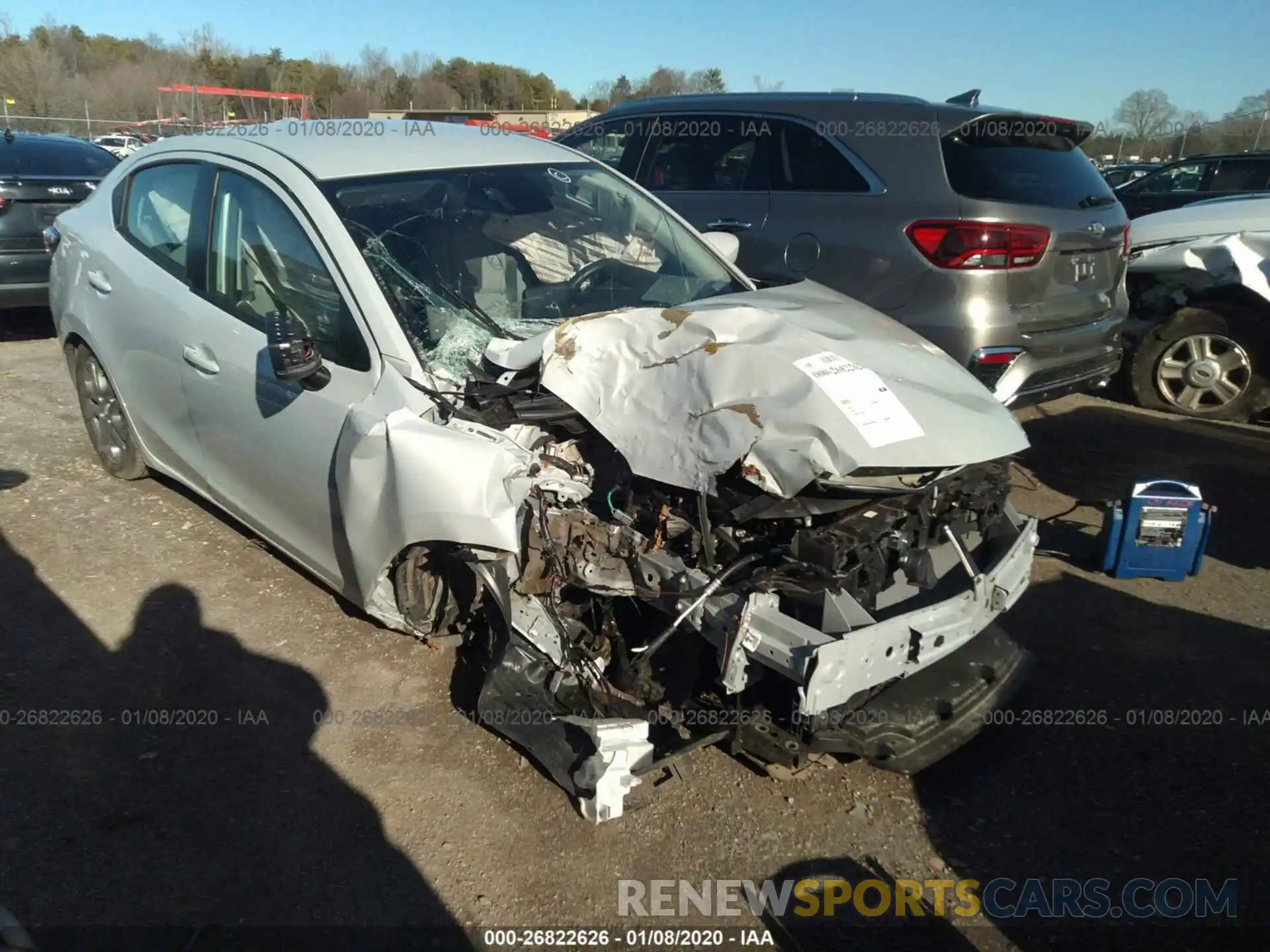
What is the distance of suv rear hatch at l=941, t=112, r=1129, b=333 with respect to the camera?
481cm

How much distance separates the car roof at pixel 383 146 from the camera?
3629 millimetres

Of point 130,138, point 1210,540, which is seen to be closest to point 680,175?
point 1210,540

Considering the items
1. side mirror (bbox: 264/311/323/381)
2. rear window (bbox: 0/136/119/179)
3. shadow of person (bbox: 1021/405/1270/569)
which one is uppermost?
rear window (bbox: 0/136/119/179)

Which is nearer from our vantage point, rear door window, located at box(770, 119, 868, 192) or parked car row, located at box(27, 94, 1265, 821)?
parked car row, located at box(27, 94, 1265, 821)

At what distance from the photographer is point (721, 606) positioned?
2.53 meters

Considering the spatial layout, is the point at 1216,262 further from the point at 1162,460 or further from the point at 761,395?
the point at 761,395

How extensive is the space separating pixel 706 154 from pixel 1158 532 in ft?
11.1

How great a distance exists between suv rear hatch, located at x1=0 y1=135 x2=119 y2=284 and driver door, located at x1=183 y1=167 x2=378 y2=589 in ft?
17.3

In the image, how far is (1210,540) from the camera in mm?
4789

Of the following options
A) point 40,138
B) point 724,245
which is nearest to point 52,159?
point 40,138

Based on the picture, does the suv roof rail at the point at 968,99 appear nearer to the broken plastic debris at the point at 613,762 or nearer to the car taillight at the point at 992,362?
the car taillight at the point at 992,362

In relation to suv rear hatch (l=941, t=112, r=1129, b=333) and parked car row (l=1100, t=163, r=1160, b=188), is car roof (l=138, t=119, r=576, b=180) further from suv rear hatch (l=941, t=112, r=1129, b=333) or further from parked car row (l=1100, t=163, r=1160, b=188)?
parked car row (l=1100, t=163, r=1160, b=188)

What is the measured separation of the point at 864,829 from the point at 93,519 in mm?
3992

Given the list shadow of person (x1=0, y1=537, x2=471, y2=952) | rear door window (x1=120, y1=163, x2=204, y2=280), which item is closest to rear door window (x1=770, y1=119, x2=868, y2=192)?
rear door window (x1=120, y1=163, x2=204, y2=280)
